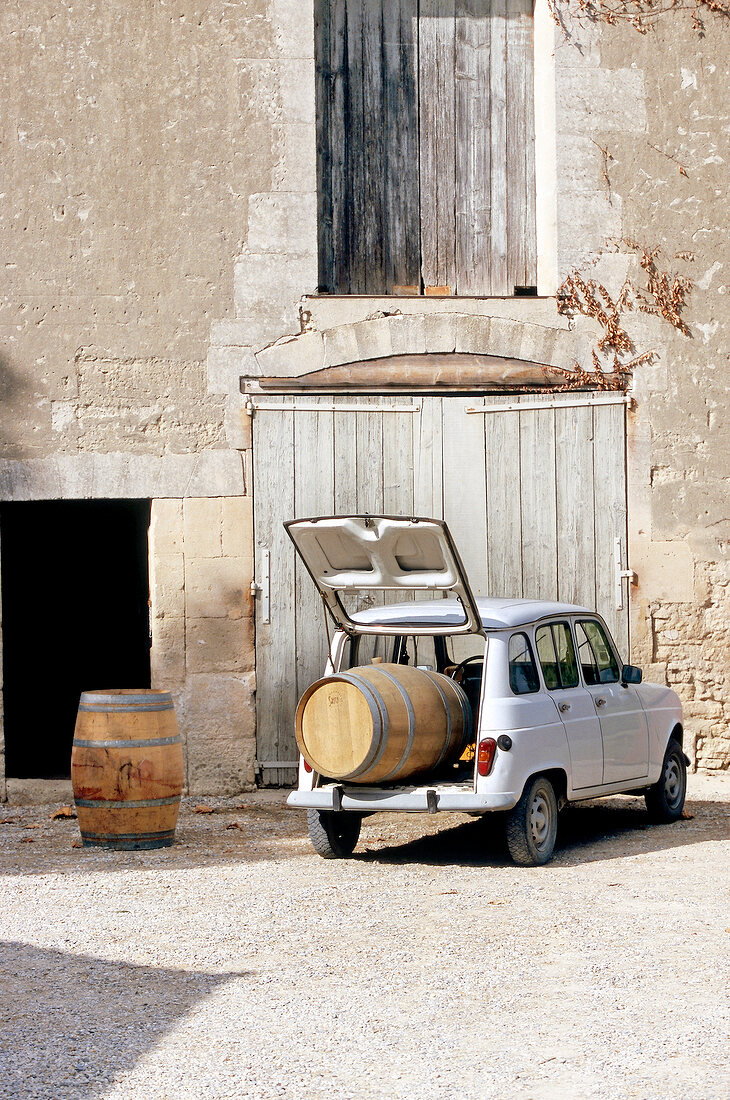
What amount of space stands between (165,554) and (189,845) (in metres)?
2.60

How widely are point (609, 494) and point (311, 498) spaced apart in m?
2.23

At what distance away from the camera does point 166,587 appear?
9672mm

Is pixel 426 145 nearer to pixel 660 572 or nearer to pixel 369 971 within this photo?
pixel 660 572

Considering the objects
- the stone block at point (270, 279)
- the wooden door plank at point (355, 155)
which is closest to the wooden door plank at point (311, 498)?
the stone block at point (270, 279)

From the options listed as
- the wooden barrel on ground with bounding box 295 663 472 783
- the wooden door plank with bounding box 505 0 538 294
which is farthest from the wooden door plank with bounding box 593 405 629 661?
the wooden barrel on ground with bounding box 295 663 472 783

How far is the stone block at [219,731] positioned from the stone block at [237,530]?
0.87m

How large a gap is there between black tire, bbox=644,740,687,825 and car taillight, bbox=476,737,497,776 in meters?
1.91

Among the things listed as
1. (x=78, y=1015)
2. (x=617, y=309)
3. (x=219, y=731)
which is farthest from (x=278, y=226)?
(x=78, y=1015)

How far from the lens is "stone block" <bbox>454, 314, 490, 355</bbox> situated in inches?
391

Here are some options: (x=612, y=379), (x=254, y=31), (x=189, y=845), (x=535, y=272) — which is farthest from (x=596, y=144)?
(x=189, y=845)

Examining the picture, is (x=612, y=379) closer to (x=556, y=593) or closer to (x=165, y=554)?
(x=556, y=593)

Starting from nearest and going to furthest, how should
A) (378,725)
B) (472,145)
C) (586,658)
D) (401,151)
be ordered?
1. (378,725)
2. (586,658)
3. (401,151)
4. (472,145)

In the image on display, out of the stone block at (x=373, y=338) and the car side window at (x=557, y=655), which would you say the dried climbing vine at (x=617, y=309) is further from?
the car side window at (x=557, y=655)

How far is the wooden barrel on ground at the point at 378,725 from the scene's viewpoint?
259 inches
